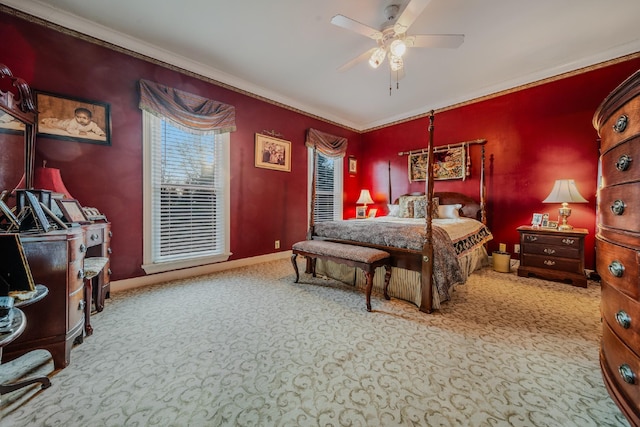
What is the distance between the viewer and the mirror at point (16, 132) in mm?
1825

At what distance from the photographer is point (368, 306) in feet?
7.02

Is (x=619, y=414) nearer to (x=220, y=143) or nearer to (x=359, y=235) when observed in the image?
(x=359, y=235)

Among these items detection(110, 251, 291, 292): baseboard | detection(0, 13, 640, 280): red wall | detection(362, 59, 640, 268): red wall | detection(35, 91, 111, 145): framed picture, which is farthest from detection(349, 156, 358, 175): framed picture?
detection(35, 91, 111, 145): framed picture

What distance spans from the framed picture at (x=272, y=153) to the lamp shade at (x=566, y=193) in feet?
12.2

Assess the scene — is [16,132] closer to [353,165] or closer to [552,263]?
[353,165]

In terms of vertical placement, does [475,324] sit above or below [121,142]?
below

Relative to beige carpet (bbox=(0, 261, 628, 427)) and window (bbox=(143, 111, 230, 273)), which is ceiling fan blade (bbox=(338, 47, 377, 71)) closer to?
window (bbox=(143, 111, 230, 273))

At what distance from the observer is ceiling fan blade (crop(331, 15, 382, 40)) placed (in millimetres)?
1850

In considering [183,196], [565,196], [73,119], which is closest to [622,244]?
[565,196]

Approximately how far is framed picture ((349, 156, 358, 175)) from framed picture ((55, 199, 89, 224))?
4412mm

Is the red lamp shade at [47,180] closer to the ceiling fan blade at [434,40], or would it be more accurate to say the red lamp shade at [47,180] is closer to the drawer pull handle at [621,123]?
the ceiling fan blade at [434,40]

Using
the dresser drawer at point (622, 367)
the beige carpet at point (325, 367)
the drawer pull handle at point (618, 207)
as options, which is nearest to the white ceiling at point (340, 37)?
the drawer pull handle at point (618, 207)

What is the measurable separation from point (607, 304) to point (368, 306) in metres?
1.45

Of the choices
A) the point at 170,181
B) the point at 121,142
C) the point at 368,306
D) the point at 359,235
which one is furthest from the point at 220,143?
the point at 368,306
